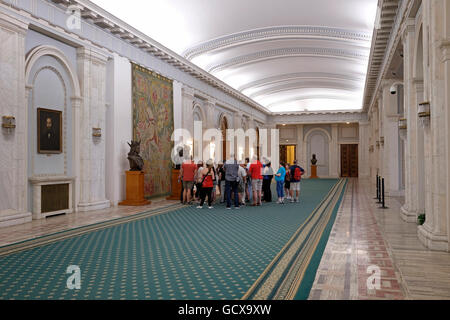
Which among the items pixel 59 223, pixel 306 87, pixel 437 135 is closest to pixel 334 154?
pixel 306 87

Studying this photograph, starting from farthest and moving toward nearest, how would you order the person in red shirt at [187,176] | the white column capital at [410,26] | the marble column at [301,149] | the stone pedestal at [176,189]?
the marble column at [301,149]
the stone pedestal at [176,189]
the person in red shirt at [187,176]
the white column capital at [410,26]

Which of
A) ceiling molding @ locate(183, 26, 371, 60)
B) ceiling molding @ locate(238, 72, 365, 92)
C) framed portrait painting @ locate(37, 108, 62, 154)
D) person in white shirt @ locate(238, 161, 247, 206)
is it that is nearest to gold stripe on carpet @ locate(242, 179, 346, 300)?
person in white shirt @ locate(238, 161, 247, 206)

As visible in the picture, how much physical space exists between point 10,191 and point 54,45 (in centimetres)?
379

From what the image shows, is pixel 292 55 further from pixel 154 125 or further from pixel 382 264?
pixel 382 264

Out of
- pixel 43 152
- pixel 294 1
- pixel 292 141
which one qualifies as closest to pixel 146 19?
pixel 294 1

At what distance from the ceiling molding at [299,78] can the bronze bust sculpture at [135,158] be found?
39.7ft

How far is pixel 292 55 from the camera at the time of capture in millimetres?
17219

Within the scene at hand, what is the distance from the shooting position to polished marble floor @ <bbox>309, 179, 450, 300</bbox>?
3.68m

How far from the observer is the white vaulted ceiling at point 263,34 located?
11.9 metres

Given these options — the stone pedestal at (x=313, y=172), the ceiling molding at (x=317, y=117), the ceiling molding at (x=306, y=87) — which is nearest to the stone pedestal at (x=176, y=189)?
the ceiling molding at (x=306, y=87)

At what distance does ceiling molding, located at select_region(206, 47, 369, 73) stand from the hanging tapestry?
13.6ft

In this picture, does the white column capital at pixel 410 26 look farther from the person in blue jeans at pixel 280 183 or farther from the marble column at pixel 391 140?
the marble column at pixel 391 140

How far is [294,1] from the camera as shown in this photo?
1172cm

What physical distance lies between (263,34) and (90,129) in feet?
25.1
